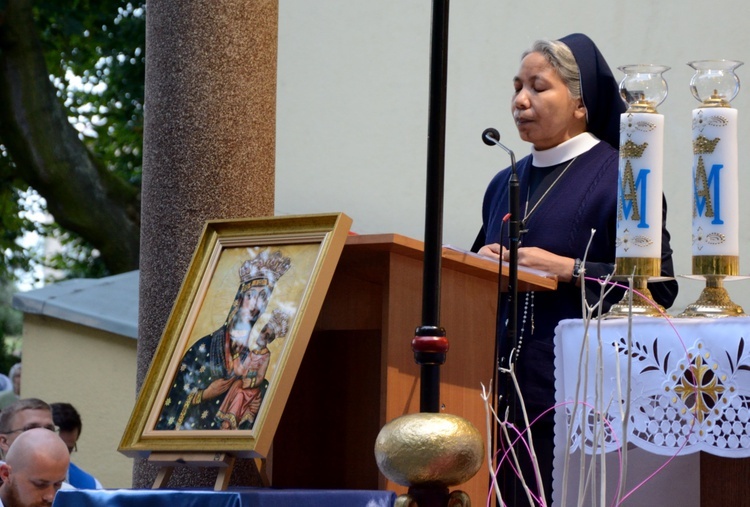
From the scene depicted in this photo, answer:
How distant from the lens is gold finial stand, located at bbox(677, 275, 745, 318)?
2902 millimetres

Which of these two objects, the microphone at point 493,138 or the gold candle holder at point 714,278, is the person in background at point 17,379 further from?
the gold candle holder at point 714,278

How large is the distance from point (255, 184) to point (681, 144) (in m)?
3.52

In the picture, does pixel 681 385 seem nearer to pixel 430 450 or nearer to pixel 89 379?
pixel 430 450

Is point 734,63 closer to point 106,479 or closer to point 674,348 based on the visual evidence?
point 674,348

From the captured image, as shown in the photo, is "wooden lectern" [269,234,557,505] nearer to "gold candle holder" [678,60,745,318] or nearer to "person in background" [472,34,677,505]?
"person in background" [472,34,677,505]

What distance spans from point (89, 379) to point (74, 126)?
3.32 m

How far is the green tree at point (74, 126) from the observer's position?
33.5ft

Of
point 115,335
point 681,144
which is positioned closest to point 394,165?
point 681,144

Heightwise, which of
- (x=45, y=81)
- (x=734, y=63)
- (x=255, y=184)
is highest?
(x=45, y=81)

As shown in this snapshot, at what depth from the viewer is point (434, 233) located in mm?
2293

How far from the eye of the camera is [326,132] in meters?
8.22

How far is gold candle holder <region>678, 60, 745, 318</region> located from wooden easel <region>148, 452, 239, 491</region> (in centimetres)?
110

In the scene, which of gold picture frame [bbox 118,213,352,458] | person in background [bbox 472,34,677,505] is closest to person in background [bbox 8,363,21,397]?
person in background [bbox 472,34,677,505]

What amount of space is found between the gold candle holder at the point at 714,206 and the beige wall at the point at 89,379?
22.9 ft
